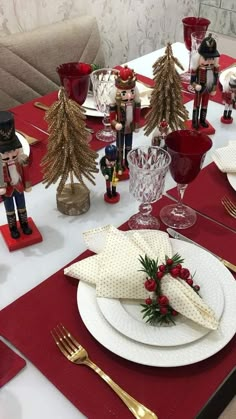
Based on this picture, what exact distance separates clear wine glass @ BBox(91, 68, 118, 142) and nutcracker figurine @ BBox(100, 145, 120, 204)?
0.20m

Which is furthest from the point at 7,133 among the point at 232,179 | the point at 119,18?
the point at 119,18

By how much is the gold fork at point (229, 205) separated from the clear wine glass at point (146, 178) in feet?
0.53

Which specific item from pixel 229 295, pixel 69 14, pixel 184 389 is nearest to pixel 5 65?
pixel 69 14

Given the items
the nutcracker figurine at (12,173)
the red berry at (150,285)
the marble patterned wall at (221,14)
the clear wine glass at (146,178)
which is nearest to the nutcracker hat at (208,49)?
the clear wine glass at (146,178)

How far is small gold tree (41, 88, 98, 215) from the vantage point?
0.87m

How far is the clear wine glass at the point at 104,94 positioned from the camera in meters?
1.13

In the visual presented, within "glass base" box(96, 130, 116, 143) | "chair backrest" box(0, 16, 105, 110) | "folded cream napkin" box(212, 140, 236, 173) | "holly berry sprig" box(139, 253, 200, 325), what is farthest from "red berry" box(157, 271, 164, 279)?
"chair backrest" box(0, 16, 105, 110)

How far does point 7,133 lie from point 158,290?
370mm

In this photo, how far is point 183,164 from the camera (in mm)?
872

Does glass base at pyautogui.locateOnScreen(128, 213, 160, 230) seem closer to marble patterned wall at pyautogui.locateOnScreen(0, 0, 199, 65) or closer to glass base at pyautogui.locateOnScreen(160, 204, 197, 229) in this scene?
glass base at pyautogui.locateOnScreen(160, 204, 197, 229)

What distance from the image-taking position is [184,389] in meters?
0.62

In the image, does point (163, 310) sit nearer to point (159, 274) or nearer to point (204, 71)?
point (159, 274)

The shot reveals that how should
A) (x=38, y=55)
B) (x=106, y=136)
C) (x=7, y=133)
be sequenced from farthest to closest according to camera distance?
(x=38, y=55)
(x=106, y=136)
(x=7, y=133)

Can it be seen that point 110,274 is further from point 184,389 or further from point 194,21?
point 194,21
